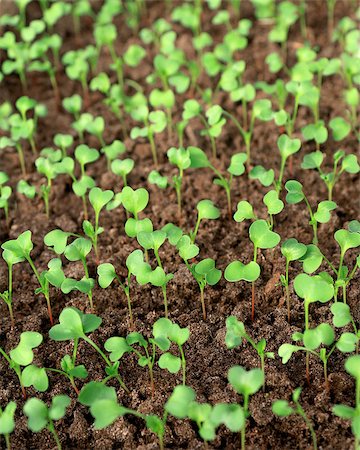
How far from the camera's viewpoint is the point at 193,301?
2.18 metres

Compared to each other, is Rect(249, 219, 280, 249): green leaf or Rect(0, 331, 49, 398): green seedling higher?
Rect(249, 219, 280, 249): green leaf

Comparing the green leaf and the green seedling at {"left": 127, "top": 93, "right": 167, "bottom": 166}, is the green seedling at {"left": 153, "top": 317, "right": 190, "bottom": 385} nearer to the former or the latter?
the green leaf

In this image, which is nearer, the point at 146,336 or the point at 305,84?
the point at 146,336

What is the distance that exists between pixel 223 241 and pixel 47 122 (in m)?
1.02

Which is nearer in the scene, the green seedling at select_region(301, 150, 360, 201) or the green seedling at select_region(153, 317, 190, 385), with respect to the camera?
the green seedling at select_region(153, 317, 190, 385)

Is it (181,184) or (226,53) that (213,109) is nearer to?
(181,184)

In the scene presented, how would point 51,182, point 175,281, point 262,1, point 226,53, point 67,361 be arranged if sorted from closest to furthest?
point 67,361 → point 175,281 → point 51,182 → point 226,53 → point 262,1

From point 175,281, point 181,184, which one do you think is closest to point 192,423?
point 175,281

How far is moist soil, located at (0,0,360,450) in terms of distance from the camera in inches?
72.7

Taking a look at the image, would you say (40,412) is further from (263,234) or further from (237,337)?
(263,234)

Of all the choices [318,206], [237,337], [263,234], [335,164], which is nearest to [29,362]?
[237,337]

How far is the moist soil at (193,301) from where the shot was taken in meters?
1.85

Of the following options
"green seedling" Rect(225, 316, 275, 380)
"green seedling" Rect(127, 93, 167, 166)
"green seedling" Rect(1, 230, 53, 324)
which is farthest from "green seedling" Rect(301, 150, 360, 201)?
"green seedling" Rect(1, 230, 53, 324)

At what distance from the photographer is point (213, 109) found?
2.48 metres
